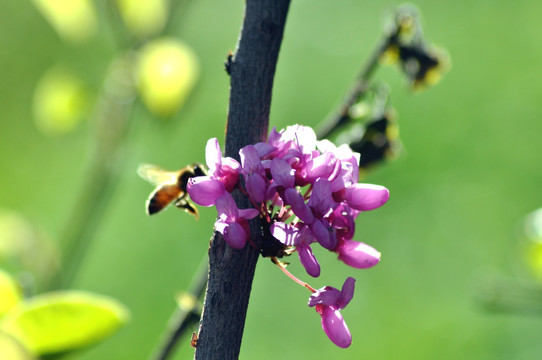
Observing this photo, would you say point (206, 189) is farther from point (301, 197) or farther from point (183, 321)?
point (183, 321)

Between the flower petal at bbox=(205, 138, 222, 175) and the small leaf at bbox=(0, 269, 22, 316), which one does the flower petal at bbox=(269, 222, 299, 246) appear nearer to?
the flower petal at bbox=(205, 138, 222, 175)

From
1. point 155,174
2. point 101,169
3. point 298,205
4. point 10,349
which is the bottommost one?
point 10,349

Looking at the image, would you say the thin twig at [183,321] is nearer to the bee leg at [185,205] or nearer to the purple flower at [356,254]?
the bee leg at [185,205]

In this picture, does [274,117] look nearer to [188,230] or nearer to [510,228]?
[188,230]

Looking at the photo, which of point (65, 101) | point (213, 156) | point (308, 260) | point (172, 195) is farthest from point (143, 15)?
→ point (308, 260)

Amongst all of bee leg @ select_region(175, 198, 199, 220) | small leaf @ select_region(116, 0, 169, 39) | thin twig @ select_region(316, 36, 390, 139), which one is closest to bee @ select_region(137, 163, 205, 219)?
bee leg @ select_region(175, 198, 199, 220)

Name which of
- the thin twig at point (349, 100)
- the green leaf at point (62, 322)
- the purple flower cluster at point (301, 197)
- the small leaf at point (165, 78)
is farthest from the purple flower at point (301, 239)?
the small leaf at point (165, 78)
